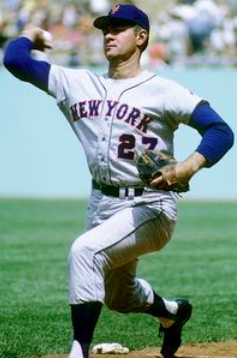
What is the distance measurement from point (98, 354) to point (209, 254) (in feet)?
17.0

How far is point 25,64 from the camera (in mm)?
5500

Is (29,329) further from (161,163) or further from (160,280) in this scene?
(160,280)

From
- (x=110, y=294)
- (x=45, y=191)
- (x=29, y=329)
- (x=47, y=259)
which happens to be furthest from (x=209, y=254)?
(x=45, y=191)

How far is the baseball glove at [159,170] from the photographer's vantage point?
5.09m

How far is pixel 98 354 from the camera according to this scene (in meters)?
6.10

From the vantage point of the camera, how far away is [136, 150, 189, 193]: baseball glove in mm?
5086

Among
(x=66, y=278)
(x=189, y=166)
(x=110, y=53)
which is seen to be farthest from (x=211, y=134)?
(x=66, y=278)

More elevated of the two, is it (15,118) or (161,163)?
(161,163)

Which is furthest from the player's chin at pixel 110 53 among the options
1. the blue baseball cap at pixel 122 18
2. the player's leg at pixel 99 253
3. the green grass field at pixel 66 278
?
the green grass field at pixel 66 278

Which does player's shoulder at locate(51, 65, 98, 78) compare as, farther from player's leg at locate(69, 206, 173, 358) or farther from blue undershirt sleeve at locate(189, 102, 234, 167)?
player's leg at locate(69, 206, 173, 358)

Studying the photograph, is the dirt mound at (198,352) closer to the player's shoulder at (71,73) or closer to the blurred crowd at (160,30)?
the player's shoulder at (71,73)

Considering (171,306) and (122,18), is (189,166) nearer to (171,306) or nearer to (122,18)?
(122,18)

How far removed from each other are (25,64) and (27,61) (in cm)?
2

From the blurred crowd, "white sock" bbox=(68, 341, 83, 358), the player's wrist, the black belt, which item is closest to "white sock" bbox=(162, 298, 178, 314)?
the black belt
